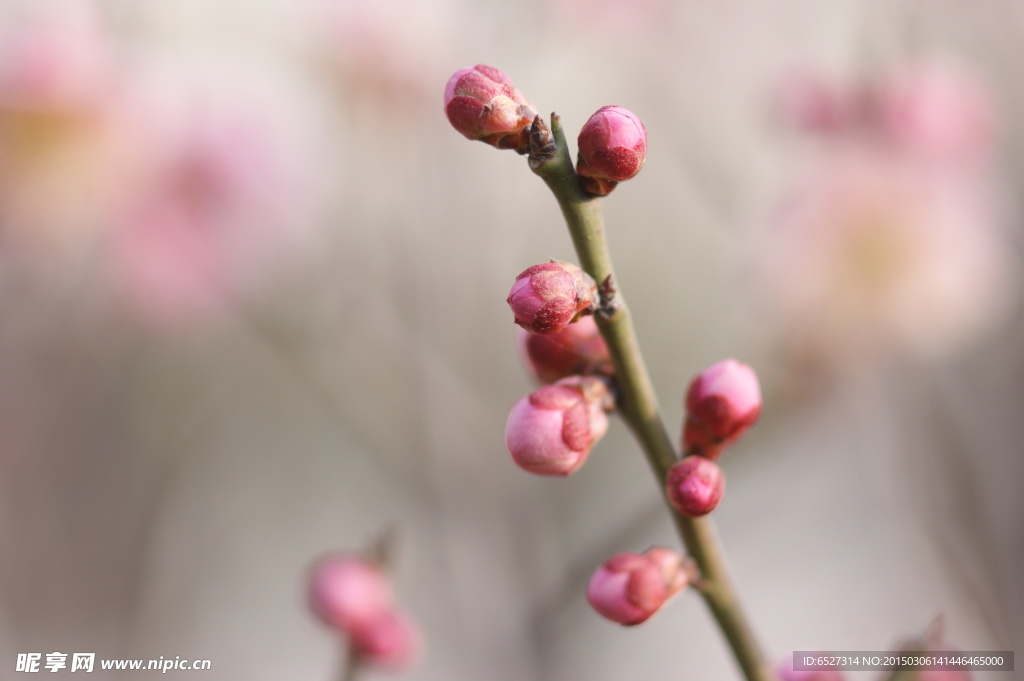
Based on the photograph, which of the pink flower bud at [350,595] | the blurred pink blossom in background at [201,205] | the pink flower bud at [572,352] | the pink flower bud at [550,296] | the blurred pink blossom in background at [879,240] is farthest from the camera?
the blurred pink blossom in background at [201,205]

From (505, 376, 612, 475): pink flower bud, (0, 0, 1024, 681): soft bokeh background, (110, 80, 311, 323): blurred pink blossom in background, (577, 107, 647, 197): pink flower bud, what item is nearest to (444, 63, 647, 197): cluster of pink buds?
(577, 107, 647, 197): pink flower bud

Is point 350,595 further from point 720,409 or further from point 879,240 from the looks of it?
point 879,240

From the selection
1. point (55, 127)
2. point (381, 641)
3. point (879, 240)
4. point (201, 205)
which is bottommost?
point (381, 641)

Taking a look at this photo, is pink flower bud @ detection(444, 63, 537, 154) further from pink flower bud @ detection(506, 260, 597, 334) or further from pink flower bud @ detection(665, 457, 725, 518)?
pink flower bud @ detection(665, 457, 725, 518)

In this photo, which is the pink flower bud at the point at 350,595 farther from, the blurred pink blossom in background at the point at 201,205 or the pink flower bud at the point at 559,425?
the blurred pink blossom in background at the point at 201,205

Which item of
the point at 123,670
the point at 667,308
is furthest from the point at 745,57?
the point at 123,670

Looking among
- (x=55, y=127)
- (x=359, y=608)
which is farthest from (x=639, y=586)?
(x=55, y=127)

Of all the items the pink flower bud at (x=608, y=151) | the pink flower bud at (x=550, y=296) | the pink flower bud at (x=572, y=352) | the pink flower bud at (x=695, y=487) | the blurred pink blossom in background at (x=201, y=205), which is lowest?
the pink flower bud at (x=695, y=487)

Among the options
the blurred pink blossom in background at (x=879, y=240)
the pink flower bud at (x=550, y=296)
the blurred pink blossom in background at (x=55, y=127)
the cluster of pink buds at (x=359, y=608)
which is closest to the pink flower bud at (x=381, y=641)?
the cluster of pink buds at (x=359, y=608)
